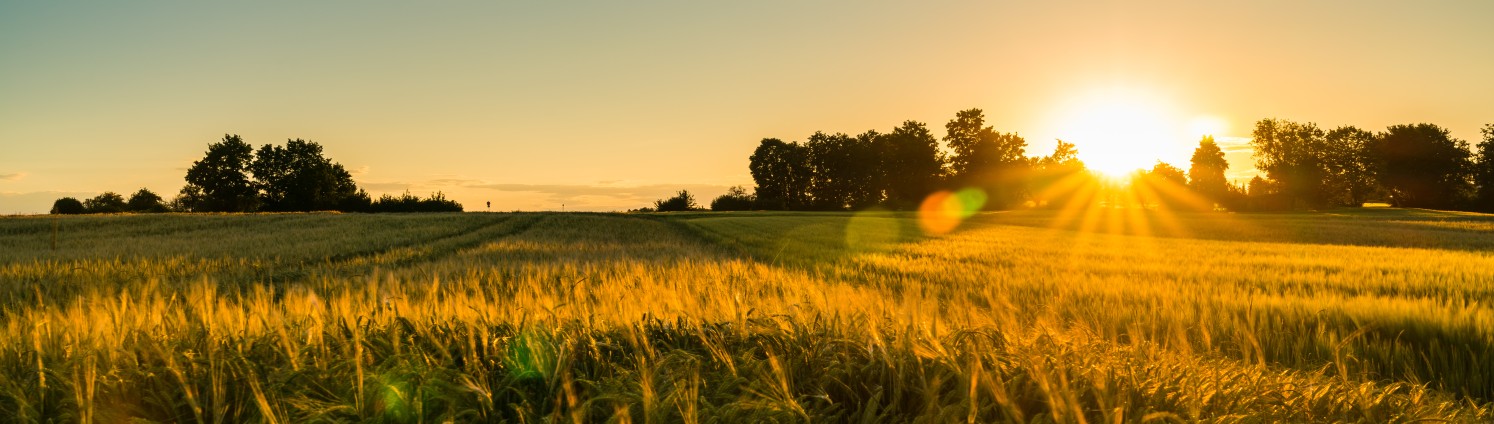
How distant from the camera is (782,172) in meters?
108

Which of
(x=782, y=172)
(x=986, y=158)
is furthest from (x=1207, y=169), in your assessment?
(x=782, y=172)

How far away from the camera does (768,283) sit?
6.70 m

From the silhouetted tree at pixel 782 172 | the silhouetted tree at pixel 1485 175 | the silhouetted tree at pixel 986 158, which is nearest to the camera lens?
the silhouetted tree at pixel 1485 175

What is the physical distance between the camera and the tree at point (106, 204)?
87.6 m

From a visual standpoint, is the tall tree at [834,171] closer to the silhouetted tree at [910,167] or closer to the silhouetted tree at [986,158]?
the silhouetted tree at [910,167]

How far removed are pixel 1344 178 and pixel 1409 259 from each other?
101 m

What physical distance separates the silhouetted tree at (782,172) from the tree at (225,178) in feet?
226

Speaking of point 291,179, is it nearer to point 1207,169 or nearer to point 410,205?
point 410,205

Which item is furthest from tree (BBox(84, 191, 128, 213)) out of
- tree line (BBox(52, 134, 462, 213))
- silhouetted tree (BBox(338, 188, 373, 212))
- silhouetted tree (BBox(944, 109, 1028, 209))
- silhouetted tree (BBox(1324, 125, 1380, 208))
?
silhouetted tree (BBox(1324, 125, 1380, 208))

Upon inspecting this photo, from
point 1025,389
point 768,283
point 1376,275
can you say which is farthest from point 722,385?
point 1376,275

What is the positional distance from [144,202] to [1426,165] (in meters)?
171

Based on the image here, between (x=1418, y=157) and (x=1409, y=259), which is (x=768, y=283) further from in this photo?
(x=1418, y=157)

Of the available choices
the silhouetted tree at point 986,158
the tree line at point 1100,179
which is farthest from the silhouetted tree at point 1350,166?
the silhouetted tree at point 986,158

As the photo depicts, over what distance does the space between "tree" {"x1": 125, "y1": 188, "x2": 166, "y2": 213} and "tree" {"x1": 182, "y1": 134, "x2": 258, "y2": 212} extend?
12871 millimetres
